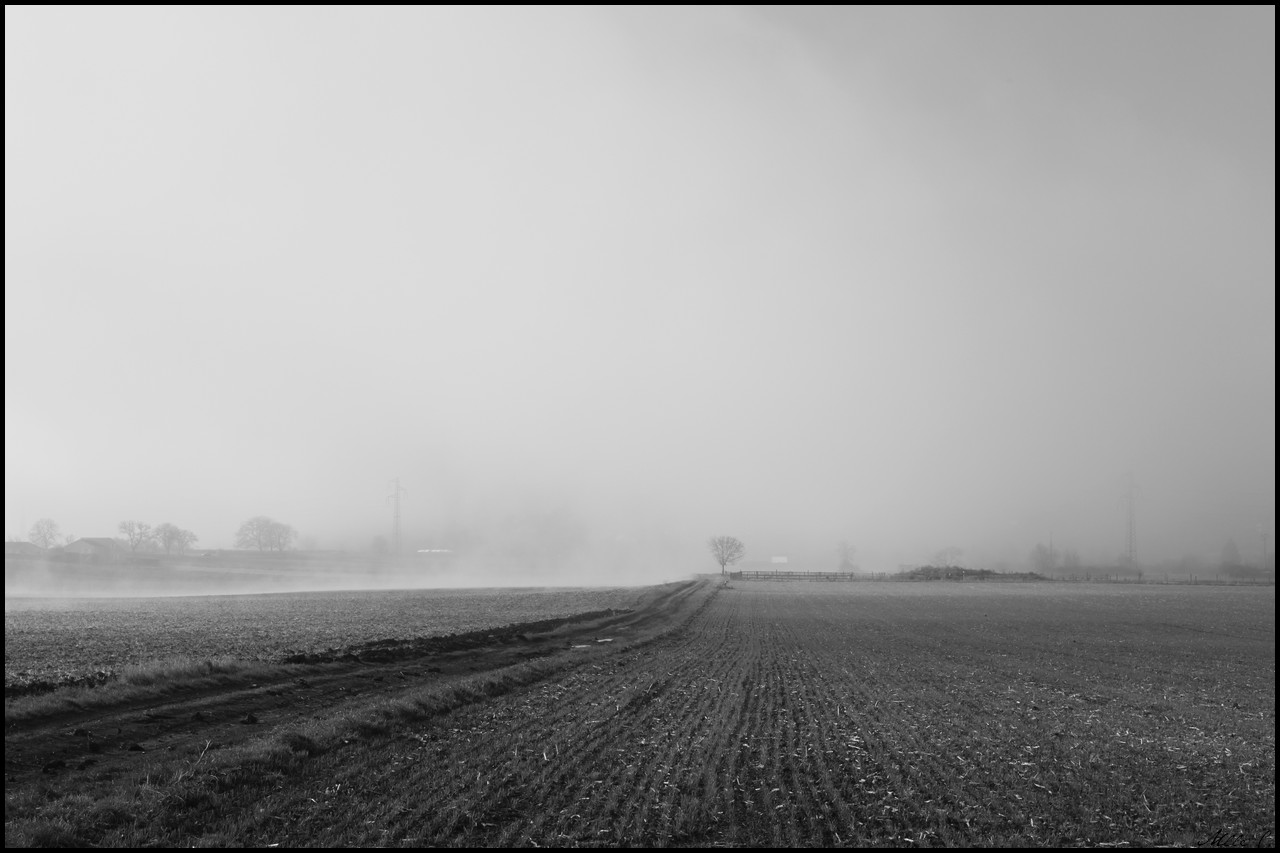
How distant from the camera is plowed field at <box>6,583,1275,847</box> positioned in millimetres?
11266

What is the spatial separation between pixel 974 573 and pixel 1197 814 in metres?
178

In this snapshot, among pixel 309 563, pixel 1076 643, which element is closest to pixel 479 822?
pixel 1076 643

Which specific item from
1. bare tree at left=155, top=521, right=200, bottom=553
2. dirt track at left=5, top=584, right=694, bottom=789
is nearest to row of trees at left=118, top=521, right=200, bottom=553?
bare tree at left=155, top=521, right=200, bottom=553

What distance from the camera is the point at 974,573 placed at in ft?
574

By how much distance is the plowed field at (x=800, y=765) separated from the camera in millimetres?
11266

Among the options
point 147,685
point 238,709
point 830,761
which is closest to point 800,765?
point 830,761

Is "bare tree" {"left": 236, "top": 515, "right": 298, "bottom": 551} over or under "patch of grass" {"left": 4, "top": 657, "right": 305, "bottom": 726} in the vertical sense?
under

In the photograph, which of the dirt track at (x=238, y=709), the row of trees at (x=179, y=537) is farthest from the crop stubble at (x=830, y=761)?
the row of trees at (x=179, y=537)

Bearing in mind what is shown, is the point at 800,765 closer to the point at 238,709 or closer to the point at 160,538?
the point at 238,709

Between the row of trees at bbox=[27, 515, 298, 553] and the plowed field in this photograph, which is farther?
the row of trees at bbox=[27, 515, 298, 553]

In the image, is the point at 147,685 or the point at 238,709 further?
the point at 147,685

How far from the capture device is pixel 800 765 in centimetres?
1475

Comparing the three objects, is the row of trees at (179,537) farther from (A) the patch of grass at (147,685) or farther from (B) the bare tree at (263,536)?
(A) the patch of grass at (147,685)

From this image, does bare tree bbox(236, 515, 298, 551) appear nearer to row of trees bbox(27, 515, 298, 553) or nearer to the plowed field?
row of trees bbox(27, 515, 298, 553)
